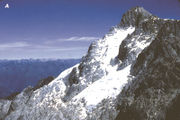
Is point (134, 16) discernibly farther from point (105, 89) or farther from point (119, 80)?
point (105, 89)

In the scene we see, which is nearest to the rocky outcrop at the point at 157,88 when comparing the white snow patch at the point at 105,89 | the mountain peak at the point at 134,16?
the white snow patch at the point at 105,89

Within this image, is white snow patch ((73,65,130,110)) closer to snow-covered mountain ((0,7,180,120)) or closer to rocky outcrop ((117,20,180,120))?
snow-covered mountain ((0,7,180,120))

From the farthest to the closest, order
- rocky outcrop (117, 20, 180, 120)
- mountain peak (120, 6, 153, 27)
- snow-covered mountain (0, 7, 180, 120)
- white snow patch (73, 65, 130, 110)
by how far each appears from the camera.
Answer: mountain peak (120, 6, 153, 27) < white snow patch (73, 65, 130, 110) < snow-covered mountain (0, 7, 180, 120) < rocky outcrop (117, 20, 180, 120)

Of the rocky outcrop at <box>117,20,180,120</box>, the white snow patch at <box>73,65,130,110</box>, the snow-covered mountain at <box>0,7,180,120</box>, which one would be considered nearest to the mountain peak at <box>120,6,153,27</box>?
the snow-covered mountain at <box>0,7,180,120</box>

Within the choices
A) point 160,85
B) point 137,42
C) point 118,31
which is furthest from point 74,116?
point 118,31

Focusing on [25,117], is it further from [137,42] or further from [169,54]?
[169,54]

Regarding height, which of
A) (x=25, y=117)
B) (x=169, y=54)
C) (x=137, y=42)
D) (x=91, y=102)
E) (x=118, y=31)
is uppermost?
(x=118, y=31)

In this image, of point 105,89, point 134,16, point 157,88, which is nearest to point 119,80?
point 105,89
